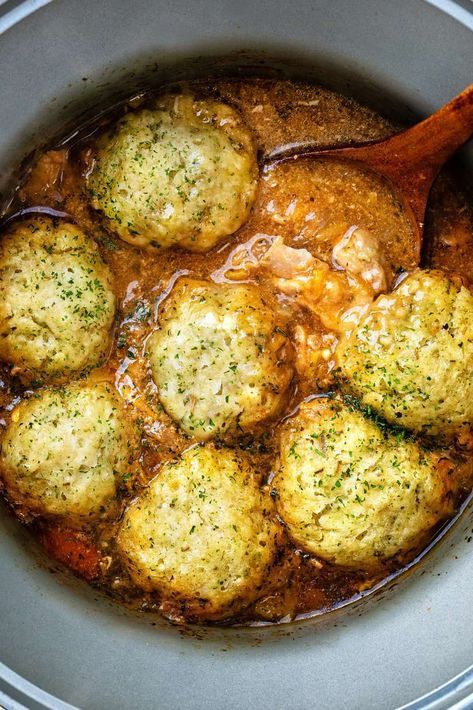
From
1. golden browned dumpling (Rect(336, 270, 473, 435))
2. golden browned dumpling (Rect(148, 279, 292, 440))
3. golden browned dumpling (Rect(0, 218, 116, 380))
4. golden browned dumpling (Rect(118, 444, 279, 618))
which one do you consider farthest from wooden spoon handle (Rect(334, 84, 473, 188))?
golden browned dumpling (Rect(118, 444, 279, 618))

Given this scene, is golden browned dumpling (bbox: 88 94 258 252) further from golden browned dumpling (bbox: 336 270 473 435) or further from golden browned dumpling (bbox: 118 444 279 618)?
golden browned dumpling (bbox: 118 444 279 618)

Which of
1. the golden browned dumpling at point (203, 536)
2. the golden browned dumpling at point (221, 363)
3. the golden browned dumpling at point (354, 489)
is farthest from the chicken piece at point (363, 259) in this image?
the golden browned dumpling at point (203, 536)

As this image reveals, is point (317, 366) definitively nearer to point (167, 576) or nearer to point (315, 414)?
point (315, 414)

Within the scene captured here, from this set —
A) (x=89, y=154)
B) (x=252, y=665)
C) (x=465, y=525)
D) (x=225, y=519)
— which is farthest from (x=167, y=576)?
(x=89, y=154)

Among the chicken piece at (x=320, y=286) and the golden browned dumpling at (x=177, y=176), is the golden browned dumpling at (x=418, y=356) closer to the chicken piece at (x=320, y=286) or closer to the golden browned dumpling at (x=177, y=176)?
the chicken piece at (x=320, y=286)


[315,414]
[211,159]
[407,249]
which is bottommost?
[315,414]

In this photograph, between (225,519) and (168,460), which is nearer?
(225,519)
